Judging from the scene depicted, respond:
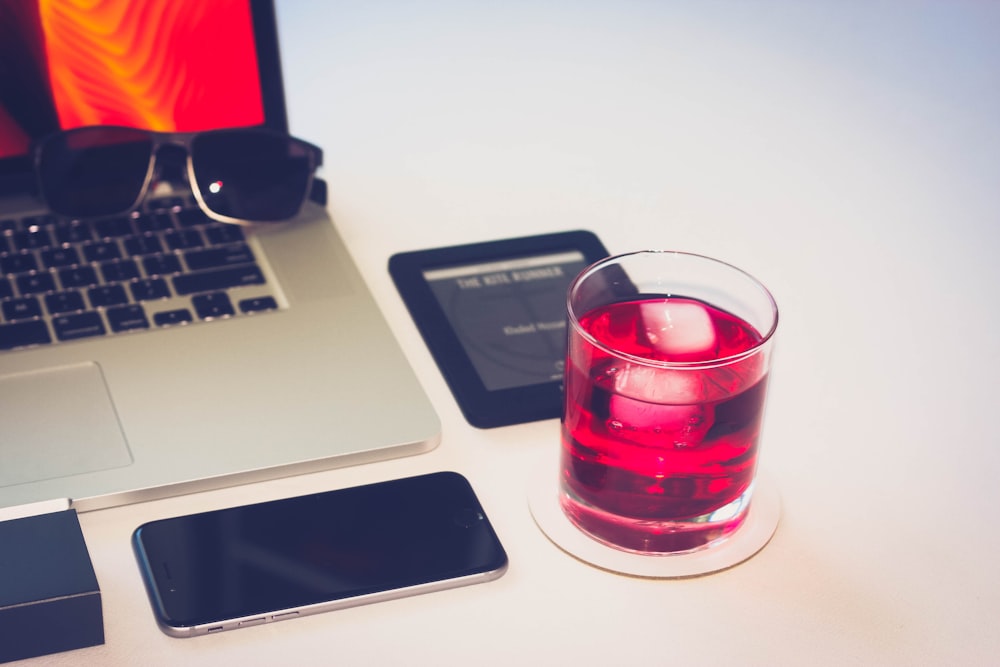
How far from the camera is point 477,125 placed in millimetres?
1007

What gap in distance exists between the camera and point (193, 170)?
789 millimetres

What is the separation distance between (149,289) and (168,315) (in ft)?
0.10

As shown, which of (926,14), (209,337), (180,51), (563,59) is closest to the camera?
(209,337)

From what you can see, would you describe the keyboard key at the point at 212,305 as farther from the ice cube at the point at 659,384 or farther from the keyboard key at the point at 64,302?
the ice cube at the point at 659,384

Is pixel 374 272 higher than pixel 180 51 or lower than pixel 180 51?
lower

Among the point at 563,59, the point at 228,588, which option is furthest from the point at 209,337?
the point at 563,59

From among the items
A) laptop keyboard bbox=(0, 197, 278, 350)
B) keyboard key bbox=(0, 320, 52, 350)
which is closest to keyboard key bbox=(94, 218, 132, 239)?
laptop keyboard bbox=(0, 197, 278, 350)

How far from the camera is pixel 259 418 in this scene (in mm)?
622

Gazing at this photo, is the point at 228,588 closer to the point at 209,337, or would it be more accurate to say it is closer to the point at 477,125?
the point at 209,337

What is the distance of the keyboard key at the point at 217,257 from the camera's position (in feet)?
2.42

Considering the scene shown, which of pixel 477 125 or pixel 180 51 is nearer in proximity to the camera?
pixel 180 51

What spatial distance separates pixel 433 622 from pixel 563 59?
0.74 metres

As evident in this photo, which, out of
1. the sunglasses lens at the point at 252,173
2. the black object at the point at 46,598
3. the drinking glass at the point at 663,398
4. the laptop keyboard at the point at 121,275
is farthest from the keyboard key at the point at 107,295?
the drinking glass at the point at 663,398

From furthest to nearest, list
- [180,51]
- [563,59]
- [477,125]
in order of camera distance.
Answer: [563,59] < [477,125] < [180,51]
